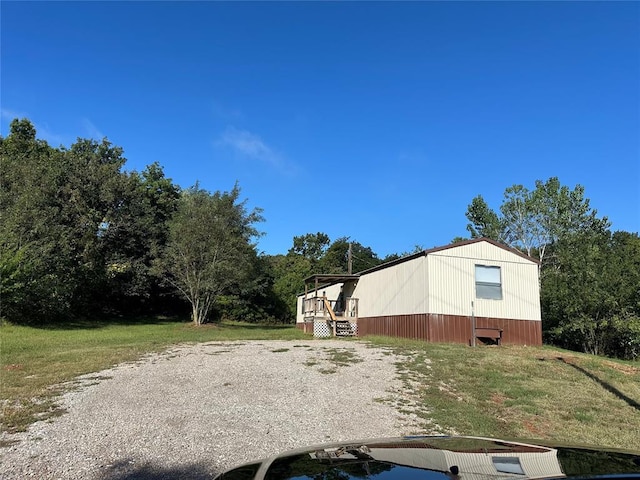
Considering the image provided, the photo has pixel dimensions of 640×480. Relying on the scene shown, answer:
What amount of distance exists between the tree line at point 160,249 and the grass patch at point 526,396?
9.82m

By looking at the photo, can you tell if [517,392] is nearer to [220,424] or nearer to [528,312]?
[220,424]

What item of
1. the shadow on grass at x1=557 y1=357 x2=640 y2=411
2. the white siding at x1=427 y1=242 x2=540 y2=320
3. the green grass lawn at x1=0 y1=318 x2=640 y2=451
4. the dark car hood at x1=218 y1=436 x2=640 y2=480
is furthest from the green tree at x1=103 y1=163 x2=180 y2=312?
the dark car hood at x1=218 y1=436 x2=640 y2=480

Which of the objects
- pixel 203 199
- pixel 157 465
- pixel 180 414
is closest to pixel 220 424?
pixel 180 414

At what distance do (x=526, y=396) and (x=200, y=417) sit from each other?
5524mm

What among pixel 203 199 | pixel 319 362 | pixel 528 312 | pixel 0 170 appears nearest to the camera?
pixel 319 362

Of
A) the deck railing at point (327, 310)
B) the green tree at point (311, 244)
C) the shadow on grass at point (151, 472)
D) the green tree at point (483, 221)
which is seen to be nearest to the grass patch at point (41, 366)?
the shadow on grass at point (151, 472)

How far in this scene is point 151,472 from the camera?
4.55 meters

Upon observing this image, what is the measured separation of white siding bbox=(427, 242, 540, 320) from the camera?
56.1 feet

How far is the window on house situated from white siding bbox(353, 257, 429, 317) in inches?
86.3

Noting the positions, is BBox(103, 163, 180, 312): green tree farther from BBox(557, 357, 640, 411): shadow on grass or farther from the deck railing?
BBox(557, 357, 640, 411): shadow on grass

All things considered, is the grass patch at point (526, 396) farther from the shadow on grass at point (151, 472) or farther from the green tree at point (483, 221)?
the green tree at point (483, 221)

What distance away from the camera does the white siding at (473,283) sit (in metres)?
17.1

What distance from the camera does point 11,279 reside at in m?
19.3

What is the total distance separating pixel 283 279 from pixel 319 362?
116 ft
